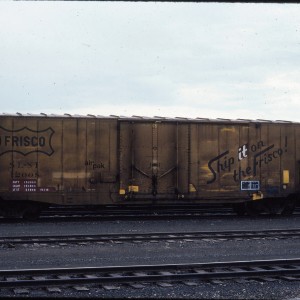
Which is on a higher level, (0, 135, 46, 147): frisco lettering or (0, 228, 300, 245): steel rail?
(0, 135, 46, 147): frisco lettering

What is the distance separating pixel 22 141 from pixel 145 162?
3.82 m

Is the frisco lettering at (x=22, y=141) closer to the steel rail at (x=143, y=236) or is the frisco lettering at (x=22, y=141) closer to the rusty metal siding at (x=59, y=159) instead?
the rusty metal siding at (x=59, y=159)

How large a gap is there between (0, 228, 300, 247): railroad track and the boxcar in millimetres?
4104

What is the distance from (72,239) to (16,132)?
209 inches

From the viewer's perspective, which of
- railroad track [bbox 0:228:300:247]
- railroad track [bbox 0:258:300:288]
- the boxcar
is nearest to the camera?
railroad track [bbox 0:258:300:288]

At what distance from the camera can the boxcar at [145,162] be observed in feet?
52.8

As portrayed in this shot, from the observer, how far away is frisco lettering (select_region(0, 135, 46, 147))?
627 inches

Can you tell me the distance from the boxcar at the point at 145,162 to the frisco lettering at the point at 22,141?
0.03m

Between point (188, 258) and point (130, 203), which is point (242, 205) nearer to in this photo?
point (130, 203)

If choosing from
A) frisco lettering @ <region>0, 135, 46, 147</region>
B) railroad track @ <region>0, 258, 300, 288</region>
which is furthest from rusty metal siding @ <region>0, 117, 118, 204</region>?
railroad track @ <region>0, 258, 300, 288</region>

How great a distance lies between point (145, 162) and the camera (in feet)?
55.6

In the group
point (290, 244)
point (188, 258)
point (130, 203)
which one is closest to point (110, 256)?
point (188, 258)

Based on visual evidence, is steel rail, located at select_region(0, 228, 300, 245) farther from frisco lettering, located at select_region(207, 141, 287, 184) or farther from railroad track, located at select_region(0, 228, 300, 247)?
frisco lettering, located at select_region(207, 141, 287, 184)

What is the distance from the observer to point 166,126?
56.3 feet
